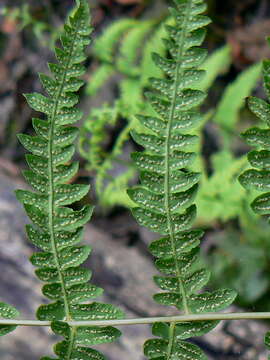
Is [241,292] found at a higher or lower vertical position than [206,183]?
lower

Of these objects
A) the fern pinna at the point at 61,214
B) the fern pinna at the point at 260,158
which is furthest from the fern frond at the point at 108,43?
the fern pinna at the point at 260,158

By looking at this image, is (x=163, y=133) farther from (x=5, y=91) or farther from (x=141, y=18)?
(x=5, y=91)

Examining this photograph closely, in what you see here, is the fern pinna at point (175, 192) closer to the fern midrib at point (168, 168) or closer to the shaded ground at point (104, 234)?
the fern midrib at point (168, 168)

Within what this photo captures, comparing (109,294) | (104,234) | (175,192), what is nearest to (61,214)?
(175,192)

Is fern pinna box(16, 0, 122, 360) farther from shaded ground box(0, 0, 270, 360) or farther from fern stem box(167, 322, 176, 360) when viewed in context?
shaded ground box(0, 0, 270, 360)

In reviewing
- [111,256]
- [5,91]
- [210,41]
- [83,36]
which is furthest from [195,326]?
[5,91]

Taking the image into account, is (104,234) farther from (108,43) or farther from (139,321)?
(139,321)
